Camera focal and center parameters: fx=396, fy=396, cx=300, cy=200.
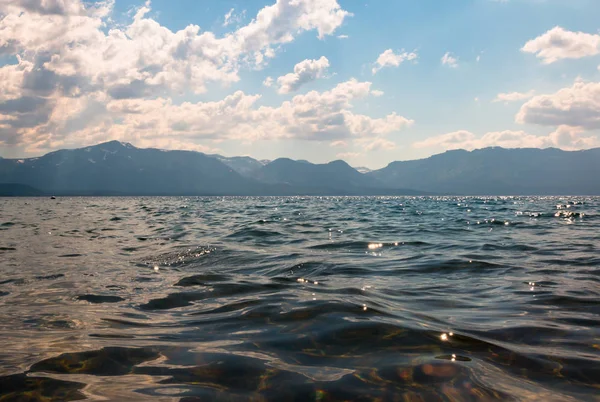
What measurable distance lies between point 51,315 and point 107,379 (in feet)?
11.0

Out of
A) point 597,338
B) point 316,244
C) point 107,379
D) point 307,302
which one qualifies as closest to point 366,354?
point 307,302

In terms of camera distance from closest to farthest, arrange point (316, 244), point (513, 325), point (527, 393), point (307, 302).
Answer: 1. point (527, 393)
2. point (513, 325)
3. point (307, 302)
4. point (316, 244)

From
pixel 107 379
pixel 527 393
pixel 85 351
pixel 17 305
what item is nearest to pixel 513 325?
pixel 527 393

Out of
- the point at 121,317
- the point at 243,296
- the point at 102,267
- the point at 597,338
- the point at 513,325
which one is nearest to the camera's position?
the point at 597,338

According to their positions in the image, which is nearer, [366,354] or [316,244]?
[366,354]

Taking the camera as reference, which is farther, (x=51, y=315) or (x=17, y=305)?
(x=17, y=305)

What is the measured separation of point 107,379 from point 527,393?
426cm

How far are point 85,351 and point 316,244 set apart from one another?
12.1 meters

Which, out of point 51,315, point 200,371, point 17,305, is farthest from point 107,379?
point 17,305

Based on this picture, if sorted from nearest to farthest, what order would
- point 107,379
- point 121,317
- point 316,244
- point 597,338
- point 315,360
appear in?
point 107,379
point 315,360
point 597,338
point 121,317
point 316,244

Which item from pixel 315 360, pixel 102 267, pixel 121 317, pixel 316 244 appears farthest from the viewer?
pixel 316 244

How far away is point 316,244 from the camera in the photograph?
54.2 ft

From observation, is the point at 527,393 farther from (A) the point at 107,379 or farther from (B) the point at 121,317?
(B) the point at 121,317

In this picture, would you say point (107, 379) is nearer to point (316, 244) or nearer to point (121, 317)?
point (121, 317)
